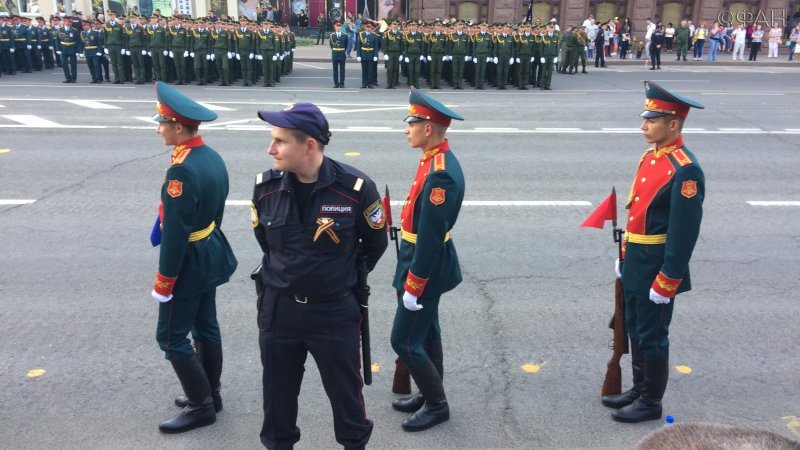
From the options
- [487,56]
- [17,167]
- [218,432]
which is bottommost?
[218,432]

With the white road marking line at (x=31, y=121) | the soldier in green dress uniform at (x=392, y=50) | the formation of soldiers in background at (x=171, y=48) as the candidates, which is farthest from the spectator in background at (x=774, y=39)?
the white road marking line at (x=31, y=121)

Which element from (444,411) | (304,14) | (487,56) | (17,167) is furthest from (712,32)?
(444,411)

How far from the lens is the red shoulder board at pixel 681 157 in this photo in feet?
13.9

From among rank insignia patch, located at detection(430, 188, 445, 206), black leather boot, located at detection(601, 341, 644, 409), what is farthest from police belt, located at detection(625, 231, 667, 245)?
rank insignia patch, located at detection(430, 188, 445, 206)

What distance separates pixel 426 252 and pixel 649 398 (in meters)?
1.75

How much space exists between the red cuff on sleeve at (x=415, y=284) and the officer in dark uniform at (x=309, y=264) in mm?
499

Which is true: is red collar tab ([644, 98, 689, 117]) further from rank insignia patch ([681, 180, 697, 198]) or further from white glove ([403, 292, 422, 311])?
white glove ([403, 292, 422, 311])

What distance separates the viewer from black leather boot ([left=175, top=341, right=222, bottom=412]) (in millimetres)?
4566

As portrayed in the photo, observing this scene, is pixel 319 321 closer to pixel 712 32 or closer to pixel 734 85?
pixel 734 85

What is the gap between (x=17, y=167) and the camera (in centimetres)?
1045

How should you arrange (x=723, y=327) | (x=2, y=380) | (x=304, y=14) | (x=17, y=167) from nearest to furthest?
(x=2, y=380)
(x=723, y=327)
(x=17, y=167)
(x=304, y=14)

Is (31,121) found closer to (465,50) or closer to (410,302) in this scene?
(465,50)

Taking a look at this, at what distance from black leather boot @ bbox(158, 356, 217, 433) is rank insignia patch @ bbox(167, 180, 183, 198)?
100 centimetres

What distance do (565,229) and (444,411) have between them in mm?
4159
